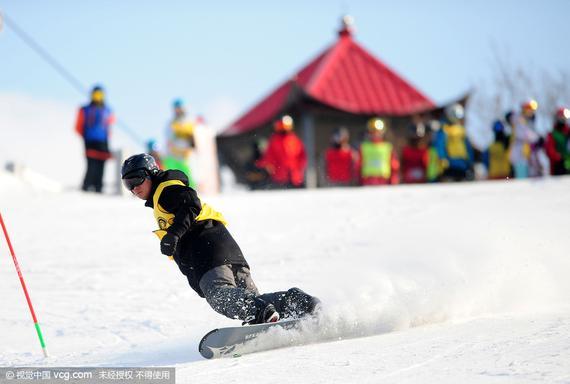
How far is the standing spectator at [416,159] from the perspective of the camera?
599 inches

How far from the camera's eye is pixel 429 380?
409 centimetres

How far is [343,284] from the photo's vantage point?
717cm

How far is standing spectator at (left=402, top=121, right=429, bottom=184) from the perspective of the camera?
49.9 feet

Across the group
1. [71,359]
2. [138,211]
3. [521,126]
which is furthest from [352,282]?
[521,126]

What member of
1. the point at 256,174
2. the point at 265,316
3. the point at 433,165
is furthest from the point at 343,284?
the point at 256,174

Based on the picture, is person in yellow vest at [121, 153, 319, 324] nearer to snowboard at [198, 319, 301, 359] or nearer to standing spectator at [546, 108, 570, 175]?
snowboard at [198, 319, 301, 359]

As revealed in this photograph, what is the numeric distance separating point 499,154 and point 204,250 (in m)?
9.92

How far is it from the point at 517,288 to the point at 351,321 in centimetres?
153

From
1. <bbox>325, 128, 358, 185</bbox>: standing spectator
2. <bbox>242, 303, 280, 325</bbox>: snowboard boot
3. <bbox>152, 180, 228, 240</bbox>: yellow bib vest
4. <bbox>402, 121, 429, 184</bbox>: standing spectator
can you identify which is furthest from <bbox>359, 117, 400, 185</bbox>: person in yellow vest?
<bbox>242, 303, 280, 325</bbox>: snowboard boot

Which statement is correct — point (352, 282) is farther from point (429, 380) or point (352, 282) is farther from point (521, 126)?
point (521, 126)

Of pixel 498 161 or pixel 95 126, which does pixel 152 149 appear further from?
pixel 498 161

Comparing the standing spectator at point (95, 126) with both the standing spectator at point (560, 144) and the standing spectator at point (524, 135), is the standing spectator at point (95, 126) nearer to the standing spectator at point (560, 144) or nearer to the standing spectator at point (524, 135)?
the standing spectator at point (524, 135)

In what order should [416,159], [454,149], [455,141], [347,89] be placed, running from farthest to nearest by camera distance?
[347,89], [416,159], [454,149], [455,141]

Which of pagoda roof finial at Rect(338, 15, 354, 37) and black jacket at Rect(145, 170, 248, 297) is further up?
pagoda roof finial at Rect(338, 15, 354, 37)
